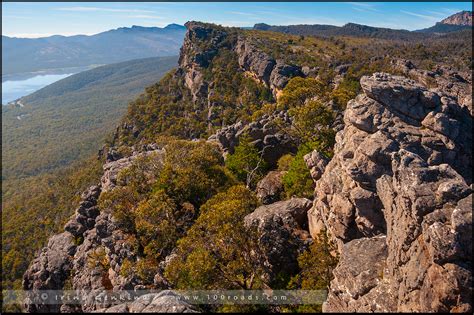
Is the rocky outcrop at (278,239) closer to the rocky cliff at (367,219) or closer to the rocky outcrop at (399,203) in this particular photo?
the rocky cliff at (367,219)

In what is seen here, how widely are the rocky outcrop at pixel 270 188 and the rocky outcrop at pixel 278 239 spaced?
377 inches

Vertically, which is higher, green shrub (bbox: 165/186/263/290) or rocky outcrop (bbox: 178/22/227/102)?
rocky outcrop (bbox: 178/22/227/102)

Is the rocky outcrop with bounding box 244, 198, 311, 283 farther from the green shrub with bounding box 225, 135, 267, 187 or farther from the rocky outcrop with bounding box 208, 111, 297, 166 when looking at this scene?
the rocky outcrop with bounding box 208, 111, 297, 166

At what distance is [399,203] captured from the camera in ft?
76.5

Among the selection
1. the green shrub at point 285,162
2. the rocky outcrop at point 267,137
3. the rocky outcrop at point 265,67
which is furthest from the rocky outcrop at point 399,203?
the rocky outcrop at point 265,67

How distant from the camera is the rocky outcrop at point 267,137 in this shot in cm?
5666

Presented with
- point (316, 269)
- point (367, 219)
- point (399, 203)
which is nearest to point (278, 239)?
point (316, 269)

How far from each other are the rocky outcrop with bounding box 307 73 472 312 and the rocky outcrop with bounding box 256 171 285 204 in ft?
26.8

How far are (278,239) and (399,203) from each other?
12491 millimetres

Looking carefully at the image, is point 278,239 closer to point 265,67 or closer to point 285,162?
point 285,162

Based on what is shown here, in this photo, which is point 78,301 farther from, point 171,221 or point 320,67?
point 320,67

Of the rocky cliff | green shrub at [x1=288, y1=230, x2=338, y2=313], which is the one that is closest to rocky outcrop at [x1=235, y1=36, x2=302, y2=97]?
the rocky cliff

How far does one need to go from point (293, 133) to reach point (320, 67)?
67.3 meters

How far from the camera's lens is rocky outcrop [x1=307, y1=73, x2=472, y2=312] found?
19062mm
